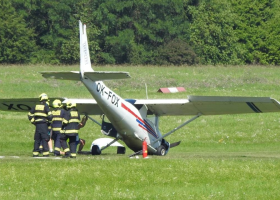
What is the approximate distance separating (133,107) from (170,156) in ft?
6.90

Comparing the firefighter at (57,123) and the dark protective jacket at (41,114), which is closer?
the dark protective jacket at (41,114)

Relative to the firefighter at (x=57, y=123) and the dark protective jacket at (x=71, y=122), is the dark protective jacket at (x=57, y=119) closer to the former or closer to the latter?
the firefighter at (x=57, y=123)

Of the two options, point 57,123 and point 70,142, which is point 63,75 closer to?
point 57,123

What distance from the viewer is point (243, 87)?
190 feet

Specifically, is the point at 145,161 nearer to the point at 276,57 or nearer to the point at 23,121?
the point at 23,121

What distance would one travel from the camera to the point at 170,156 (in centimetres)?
2800

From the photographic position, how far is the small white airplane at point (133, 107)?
2572 cm

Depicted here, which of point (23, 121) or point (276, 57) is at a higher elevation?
point (23, 121)

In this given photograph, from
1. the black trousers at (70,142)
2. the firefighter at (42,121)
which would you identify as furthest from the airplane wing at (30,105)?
the black trousers at (70,142)

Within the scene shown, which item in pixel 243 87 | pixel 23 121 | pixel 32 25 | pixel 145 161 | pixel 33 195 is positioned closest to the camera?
pixel 33 195

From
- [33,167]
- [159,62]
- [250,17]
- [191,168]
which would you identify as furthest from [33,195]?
[250,17]

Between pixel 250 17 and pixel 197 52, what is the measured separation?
1092 cm

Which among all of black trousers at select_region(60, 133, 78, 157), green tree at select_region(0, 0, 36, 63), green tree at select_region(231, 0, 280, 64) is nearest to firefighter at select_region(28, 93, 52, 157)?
black trousers at select_region(60, 133, 78, 157)

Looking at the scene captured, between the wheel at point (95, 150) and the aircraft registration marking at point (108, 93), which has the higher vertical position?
the aircraft registration marking at point (108, 93)
